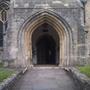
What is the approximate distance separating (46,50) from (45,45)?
71 centimetres

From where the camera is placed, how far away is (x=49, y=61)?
94.1 ft

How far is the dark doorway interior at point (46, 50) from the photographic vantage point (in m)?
25.8

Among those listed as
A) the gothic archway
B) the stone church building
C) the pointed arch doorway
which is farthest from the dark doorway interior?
the stone church building

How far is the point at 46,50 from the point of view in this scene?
2864 cm

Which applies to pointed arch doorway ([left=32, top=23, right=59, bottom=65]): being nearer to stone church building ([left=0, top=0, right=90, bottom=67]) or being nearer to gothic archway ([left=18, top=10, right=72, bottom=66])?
gothic archway ([left=18, top=10, right=72, bottom=66])

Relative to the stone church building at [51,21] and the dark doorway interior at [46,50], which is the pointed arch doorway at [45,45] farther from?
the stone church building at [51,21]

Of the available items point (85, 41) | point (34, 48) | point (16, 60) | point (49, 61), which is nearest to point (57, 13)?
point (85, 41)

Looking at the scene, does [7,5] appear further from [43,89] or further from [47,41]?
[43,89]

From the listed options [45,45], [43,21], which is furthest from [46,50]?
[43,21]

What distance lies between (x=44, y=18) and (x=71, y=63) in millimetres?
2894

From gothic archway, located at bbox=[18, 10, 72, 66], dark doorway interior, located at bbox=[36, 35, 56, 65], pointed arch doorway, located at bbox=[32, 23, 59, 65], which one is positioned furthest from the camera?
dark doorway interior, located at bbox=[36, 35, 56, 65]

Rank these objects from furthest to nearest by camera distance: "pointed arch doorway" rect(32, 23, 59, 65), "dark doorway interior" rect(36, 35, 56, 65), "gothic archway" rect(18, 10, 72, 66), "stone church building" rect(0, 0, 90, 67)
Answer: "dark doorway interior" rect(36, 35, 56, 65), "pointed arch doorway" rect(32, 23, 59, 65), "gothic archway" rect(18, 10, 72, 66), "stone church building" rect(0, 0, 90, 67)

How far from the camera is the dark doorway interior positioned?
84.6 feet

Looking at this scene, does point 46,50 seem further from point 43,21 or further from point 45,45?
point 43,21
